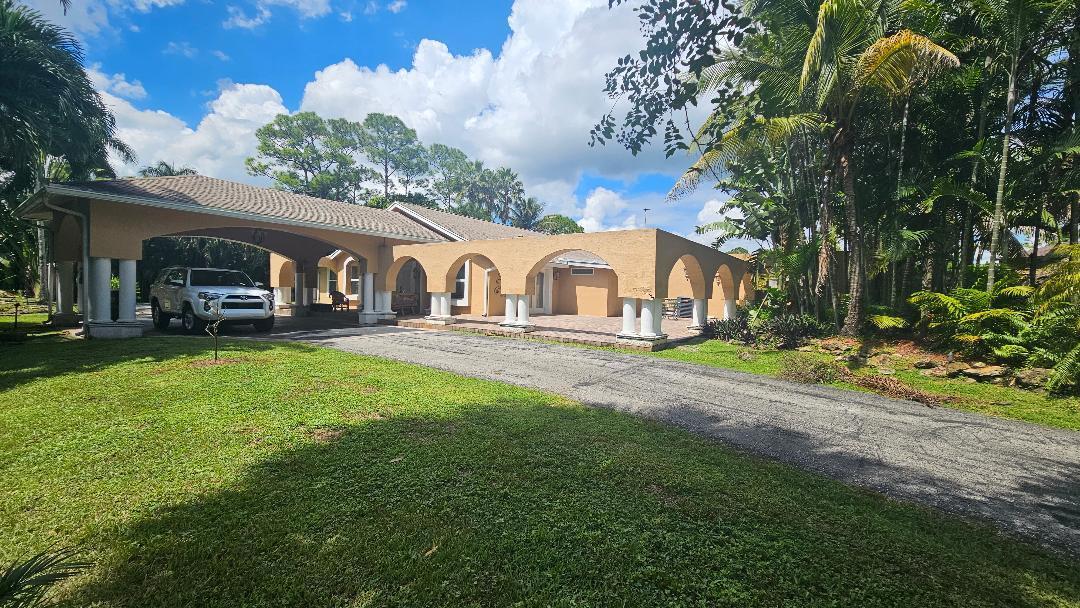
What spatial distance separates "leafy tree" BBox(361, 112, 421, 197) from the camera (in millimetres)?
39969

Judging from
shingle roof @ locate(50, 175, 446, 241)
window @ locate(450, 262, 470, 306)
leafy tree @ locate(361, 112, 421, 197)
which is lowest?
window @ locate(450, 262, 470, 306)

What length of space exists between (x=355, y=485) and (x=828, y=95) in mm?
11050

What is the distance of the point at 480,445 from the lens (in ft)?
13.4

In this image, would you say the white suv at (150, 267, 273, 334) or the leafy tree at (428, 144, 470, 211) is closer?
the white suv at (150, 267, 273, 334)

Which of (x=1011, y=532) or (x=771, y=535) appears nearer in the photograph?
(x=771, y=535)

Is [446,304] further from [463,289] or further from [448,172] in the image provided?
[448,172]

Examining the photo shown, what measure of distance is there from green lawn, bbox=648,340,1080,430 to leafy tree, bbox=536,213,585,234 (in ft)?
137

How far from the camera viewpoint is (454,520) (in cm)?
281

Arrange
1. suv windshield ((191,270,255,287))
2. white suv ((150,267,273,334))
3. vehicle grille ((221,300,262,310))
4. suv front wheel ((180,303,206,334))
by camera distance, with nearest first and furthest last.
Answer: white suv ((150,267,273,334)), vehicle grille ((221,300,262,310)), suv front wheel ((180,303,206,334)), suv windshield ((191,270,255,287))

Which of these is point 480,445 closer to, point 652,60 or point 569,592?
point 569,592

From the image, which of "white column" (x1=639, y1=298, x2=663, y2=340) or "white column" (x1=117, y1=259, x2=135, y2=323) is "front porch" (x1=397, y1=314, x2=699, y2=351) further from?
"white column" (x1=117, y1=259, x2=135, y2=323)

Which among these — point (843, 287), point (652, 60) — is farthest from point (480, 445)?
point (843, 287)

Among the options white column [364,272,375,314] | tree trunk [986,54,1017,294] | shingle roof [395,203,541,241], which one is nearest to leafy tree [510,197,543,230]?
shingle roof [395,203,541,241]

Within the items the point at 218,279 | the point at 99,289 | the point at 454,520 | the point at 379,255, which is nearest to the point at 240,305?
the point at 218,279
